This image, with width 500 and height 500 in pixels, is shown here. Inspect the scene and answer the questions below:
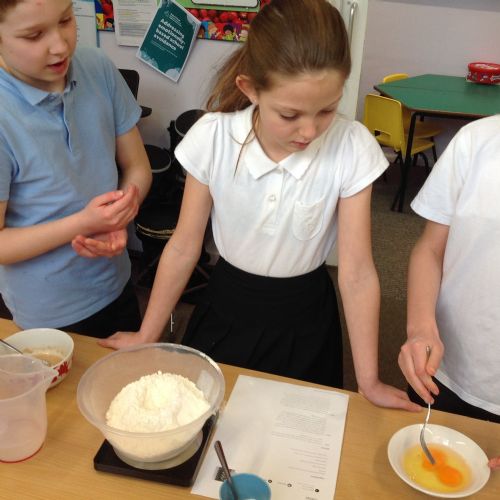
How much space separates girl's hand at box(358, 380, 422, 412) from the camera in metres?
0.95

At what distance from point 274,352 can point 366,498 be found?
0.45 metres

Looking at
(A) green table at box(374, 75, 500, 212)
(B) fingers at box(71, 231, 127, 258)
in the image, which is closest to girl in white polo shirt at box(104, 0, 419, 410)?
(B) fingers at box(71, 231, 127, 258)

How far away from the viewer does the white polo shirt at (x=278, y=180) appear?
3.47ft

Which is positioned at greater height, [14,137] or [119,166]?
[14,137]

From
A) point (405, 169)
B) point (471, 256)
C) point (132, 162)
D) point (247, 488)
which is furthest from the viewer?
point (405, 169)

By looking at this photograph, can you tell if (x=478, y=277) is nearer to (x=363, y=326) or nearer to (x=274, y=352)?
(x=363, y=326)

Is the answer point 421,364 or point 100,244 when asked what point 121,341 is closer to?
point 100,244

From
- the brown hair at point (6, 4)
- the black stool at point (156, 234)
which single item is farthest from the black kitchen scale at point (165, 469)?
the black stool at point (156, 234)

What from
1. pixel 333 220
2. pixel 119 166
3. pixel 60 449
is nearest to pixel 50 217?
pixel 119 166

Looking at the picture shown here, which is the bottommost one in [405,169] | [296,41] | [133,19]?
[405,169]

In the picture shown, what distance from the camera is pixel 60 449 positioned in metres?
0.86

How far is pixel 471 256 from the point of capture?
3.35 ft

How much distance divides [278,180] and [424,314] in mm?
399

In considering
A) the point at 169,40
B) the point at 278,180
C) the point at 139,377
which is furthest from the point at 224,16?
the point at 139,377
